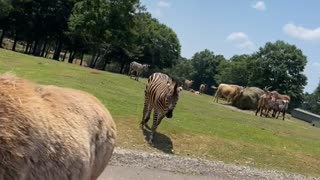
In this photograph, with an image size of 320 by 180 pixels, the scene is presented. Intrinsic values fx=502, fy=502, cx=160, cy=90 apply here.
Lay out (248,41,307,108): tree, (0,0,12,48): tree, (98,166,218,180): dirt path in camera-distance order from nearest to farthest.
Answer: (98,166,218,180): dirt path < (0,0,12,48): tree < (248,41,307,108): tree

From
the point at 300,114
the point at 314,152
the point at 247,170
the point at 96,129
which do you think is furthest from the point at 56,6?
the point at 96,129

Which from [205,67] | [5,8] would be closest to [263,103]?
[5,8]

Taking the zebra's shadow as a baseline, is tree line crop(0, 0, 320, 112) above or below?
above

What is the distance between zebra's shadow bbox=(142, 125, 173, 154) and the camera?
16578mm

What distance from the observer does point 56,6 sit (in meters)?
81.1

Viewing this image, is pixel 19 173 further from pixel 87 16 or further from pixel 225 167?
pixel 87 16

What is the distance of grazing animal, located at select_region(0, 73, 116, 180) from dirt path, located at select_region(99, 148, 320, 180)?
5.57 meters

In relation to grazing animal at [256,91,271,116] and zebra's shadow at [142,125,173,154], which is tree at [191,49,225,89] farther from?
zebra's shadow at [142,125,173,154]

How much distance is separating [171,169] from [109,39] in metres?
55.8

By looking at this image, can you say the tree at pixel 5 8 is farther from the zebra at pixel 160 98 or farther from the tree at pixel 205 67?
the tree at pixel 205 67

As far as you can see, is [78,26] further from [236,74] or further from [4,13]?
[236,74]

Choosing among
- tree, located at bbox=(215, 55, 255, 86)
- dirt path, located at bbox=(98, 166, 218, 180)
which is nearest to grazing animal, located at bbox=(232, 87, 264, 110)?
dirt path, located at bbox=(98, 166, 218, 180)

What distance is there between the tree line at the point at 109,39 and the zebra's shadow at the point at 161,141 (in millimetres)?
21488

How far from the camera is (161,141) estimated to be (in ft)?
57.4
